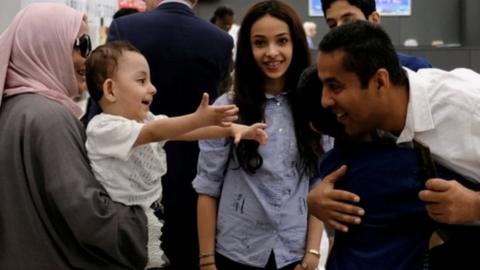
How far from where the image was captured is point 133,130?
68.8 inches

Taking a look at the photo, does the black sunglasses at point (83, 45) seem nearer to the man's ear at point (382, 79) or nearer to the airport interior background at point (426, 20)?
the man's ear at point (382, 79)

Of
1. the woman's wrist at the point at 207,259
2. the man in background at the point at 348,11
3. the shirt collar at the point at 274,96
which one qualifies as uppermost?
the man in background at the point at 348,11

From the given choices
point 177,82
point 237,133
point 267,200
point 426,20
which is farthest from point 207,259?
point 426,20

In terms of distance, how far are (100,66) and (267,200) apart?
63 cm

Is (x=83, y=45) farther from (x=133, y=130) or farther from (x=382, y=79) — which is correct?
(x=382, y=79)

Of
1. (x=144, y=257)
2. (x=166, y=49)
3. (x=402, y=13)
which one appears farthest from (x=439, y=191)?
(x=402, y=13)

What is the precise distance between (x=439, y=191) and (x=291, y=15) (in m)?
1.07

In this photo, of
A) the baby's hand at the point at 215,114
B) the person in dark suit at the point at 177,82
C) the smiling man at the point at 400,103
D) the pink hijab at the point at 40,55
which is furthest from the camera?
the person in dark suit at the point at 177,82

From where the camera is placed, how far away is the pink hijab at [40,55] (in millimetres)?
1799

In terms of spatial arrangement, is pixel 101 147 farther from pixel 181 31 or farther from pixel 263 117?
pixel 181 31

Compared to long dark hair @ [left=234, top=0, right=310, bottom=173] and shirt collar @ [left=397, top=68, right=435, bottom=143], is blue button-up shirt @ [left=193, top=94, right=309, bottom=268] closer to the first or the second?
long dark hair @ [left=234, top=0, right=310, bottom=173]

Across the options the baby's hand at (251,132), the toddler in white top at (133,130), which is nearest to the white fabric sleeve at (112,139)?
the toddler in white top at (133,130)

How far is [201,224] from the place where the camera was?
7.01 ft

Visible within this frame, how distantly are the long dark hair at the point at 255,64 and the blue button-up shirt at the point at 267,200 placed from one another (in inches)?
1.9
